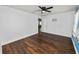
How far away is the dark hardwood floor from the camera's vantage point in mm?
1781

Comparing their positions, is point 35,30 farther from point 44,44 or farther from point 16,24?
point 44,44

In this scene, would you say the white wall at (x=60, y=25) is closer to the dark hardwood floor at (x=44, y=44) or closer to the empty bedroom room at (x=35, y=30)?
the empty bedroom room at (x=35, y=30)

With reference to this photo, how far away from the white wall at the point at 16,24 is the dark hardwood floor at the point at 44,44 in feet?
0.39

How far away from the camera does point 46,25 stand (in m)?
1.56

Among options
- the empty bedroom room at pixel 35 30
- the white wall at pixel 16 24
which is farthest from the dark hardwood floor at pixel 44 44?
the white wall at pixel 16 24

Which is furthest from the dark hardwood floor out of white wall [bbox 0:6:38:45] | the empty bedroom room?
white wall [bbox 0:6:38:45]

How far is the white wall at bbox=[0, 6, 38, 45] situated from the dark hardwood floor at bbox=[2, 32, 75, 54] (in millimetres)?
120

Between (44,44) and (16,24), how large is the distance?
2.40 ft

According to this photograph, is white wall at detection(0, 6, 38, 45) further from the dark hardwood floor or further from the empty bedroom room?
the dark hardwood floor

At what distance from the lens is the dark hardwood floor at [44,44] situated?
1781 mm

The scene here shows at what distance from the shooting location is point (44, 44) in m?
2.10
